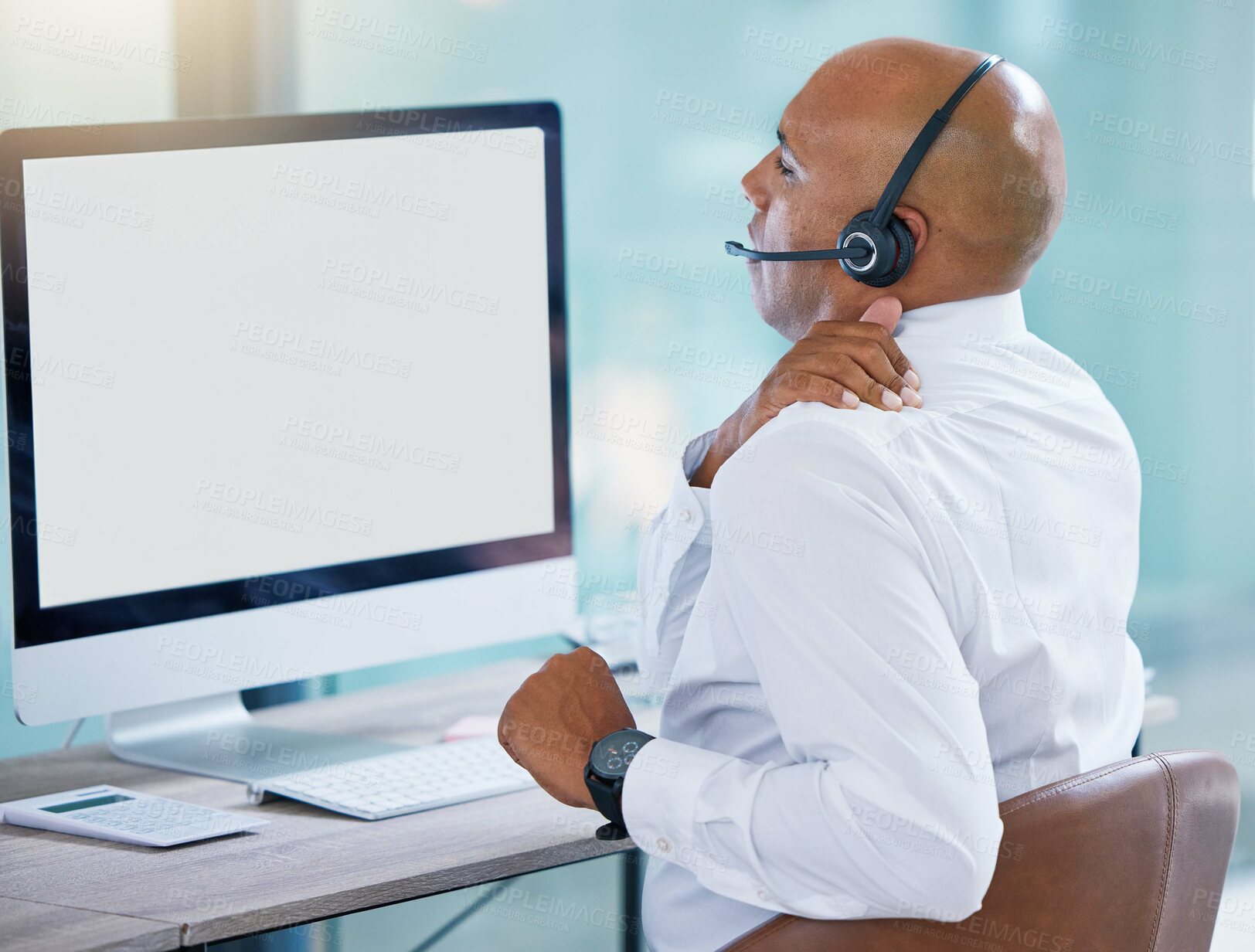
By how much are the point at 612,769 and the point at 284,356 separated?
0.66m

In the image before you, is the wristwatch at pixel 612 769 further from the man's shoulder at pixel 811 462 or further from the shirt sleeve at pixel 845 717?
the man's shoulder at pixel 811 462

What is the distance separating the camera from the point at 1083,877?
0.98 metres

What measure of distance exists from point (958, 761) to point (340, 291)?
0.94 meters

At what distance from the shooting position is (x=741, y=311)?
8.23 feet

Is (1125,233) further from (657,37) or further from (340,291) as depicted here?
(340,291)

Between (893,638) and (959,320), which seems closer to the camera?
(893,638)

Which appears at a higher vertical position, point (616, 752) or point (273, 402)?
point (273, 402)

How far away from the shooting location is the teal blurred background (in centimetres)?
215

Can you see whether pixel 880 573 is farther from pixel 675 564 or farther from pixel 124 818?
pixel 124 818

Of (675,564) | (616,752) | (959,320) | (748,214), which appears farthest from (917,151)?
(748,214)

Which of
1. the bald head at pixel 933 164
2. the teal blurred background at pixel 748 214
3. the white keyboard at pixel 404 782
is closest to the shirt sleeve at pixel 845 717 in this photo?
the bald head at pixel 933 164

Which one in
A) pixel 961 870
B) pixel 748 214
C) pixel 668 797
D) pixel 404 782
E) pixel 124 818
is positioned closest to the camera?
pixel 961 870

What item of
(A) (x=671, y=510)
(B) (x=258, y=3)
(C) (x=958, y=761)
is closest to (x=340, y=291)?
(A) (x=671, y=510)

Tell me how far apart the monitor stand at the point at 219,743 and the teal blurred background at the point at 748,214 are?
53cm
